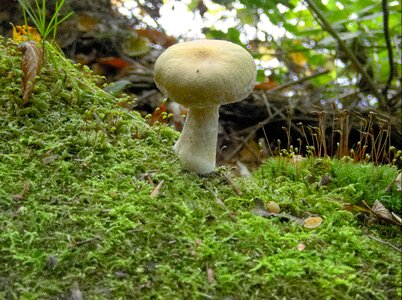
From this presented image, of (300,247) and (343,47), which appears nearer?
(300,247)

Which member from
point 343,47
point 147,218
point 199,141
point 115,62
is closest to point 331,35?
point 343,47

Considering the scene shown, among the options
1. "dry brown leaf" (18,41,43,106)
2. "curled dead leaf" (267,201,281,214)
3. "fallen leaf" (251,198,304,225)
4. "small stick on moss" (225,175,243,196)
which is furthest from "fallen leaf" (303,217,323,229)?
"dry brown leaf" (18,41,43,106)

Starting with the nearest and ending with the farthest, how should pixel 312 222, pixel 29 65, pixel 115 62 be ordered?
pixel 312 222 < pixel 29 65 < pixel 115 62

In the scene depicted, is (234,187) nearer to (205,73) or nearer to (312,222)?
(312,222)

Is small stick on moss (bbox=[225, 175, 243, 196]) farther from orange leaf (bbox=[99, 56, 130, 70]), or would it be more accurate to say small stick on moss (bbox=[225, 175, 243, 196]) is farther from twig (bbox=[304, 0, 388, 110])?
orange leaf (bbox=[99, 56, 130, 70])

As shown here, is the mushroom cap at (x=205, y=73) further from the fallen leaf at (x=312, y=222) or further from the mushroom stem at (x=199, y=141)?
the fallen leaf at (x=312, y=222)

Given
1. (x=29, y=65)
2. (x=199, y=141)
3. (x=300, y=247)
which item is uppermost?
(x=29, y=65)

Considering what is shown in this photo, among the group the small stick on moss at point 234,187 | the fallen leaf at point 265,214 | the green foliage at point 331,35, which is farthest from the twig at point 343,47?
the fallen leaf at point 265,214
